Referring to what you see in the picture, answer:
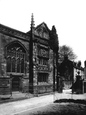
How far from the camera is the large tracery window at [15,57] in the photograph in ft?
61.1

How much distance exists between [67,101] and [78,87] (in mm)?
9778

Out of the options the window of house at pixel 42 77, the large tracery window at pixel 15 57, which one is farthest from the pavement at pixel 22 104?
the window of house at pixel 42 77

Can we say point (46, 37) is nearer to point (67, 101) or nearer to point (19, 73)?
point (19, 73)

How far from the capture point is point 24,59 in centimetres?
2045

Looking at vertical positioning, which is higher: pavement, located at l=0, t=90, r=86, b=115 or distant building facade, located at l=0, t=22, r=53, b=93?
distant building facade, located at l=0, t=22, r=53, b=93

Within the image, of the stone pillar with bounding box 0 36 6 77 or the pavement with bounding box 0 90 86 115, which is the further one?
the stone pillar with bounding box 0 36 6 77

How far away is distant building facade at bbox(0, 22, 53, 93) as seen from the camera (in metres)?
17.9

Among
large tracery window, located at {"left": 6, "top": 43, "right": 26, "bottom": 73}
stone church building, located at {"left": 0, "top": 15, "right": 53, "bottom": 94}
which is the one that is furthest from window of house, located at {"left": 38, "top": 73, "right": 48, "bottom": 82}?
large tracery window, located at {"left": 6, "top": 43, "right": 26, "bottom": 73}

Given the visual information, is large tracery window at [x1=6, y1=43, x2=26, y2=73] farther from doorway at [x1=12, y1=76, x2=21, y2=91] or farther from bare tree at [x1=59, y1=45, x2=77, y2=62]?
bare tree at [x1=59, y1=45, x2=77, y2=62]

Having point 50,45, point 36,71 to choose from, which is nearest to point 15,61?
point 36,71

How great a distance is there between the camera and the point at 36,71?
21234 mm

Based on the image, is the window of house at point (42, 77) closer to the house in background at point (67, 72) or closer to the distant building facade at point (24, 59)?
the distant building facade at point (24, 59)

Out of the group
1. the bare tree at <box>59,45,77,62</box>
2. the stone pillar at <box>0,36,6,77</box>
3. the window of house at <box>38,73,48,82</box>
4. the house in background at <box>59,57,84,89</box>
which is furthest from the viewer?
the bare tree at <box>59,45,77,62</box>

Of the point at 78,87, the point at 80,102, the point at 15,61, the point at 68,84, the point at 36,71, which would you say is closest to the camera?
the point at 80,102
